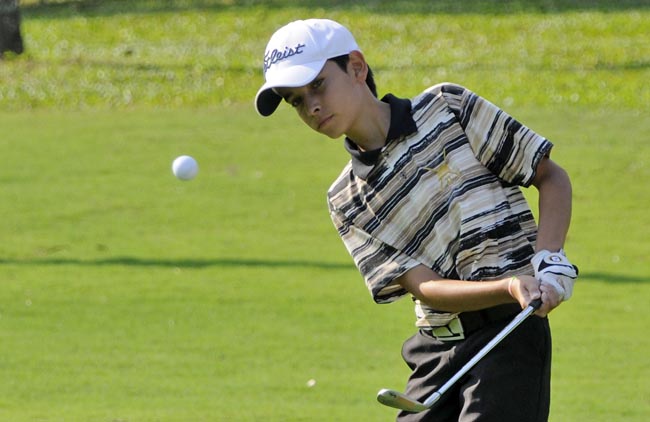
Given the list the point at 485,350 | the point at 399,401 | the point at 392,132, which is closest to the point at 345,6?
the point at 392,132

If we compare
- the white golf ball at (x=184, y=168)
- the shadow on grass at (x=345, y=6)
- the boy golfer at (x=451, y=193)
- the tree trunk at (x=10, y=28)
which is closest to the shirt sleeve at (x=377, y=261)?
A: the boy golfer at (x=451, y=193)

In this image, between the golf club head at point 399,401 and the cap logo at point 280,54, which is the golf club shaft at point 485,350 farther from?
the cap logo at point 280,54

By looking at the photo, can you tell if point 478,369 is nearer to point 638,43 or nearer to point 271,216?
point 271,216

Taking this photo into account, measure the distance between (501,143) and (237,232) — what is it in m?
6.69

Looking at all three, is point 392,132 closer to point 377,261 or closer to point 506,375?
point 377,261

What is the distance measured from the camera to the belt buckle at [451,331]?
3.77 metres

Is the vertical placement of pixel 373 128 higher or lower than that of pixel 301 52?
lower

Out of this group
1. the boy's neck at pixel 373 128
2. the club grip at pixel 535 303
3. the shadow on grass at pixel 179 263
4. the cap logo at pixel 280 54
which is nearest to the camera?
the club grip at pixel 535 303

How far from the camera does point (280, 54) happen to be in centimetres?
365

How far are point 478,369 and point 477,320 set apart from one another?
142mm

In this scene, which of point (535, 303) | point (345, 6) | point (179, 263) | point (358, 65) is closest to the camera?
point (535, 303)

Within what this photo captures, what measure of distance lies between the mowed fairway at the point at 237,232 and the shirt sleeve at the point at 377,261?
86.5 inches

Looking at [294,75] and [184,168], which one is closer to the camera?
[294,75]

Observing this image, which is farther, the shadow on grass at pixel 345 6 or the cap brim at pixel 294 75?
the shadow on grass at pixel 345 6
